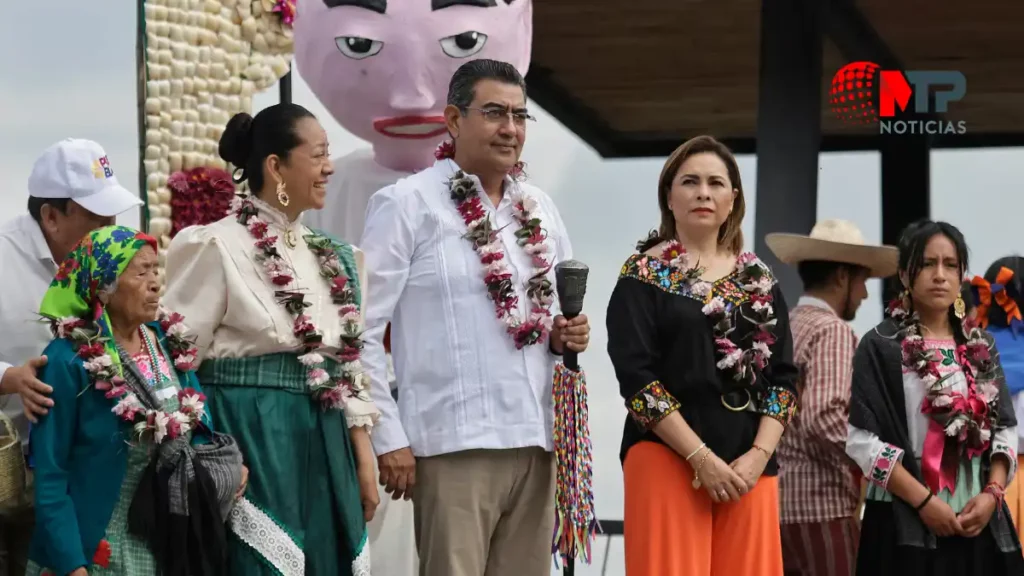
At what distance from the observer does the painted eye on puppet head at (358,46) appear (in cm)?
494

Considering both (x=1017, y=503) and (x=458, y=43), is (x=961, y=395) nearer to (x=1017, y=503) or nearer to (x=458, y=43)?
(x=1017, y=503)

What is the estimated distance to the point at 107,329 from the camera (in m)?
3.30

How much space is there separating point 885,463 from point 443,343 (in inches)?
48.9

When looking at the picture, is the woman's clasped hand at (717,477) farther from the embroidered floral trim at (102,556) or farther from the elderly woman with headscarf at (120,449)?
the embroidered floral trim at (102,556)

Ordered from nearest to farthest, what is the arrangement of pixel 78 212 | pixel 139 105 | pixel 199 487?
1. pixel 199 487
2. pixel 78 212
3. pixel 139 105

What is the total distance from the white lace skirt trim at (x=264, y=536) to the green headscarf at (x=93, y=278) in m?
0.41

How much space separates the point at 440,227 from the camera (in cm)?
371

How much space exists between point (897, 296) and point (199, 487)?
6.67ft

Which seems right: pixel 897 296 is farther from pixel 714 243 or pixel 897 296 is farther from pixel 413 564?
pixel 413 564

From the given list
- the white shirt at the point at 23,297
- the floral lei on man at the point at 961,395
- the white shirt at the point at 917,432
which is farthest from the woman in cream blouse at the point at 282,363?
the floral lei on man at the point at 961,395

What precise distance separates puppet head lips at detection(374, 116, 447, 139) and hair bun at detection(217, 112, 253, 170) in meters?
1.33

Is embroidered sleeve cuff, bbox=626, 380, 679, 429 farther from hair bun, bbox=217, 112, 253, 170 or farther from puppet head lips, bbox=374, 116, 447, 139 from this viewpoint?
puppet head lips, bbox=374, 116, 447, 139

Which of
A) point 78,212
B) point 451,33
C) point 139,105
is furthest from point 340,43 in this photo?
point 78,212

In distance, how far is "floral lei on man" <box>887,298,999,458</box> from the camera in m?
4.11
